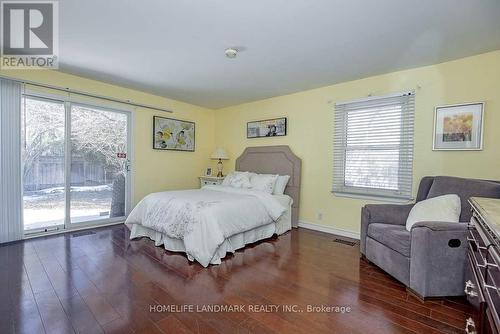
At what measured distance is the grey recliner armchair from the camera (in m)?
1.92

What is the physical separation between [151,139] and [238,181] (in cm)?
183

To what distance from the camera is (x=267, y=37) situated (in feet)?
7.92

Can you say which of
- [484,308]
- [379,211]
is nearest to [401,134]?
[379,211]

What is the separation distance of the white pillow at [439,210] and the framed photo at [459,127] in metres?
0.85

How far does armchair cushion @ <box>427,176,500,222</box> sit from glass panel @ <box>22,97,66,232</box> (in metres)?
4.91

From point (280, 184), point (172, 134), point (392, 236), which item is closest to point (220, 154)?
point (172, 134)

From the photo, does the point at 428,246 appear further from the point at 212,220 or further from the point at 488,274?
the point at 212,220

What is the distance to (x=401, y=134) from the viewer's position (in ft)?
10.6

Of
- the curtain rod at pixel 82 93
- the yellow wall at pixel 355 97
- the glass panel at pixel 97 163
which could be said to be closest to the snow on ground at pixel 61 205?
the glass panel at pixel 97 163

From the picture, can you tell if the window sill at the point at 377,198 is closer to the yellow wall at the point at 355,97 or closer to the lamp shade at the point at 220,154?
the yellow wall at the point at 355,97

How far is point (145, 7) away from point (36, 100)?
255 centimetres

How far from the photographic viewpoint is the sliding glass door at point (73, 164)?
3365mm

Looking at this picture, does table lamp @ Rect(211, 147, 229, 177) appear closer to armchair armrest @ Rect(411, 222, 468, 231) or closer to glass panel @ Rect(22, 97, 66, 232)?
glass panel @ Rect(22, 97, 66, 232)

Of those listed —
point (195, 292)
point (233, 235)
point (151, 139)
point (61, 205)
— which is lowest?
point (195, 292)
